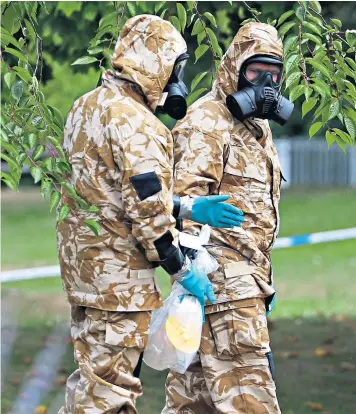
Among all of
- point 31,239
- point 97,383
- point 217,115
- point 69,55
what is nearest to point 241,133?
point 217,115

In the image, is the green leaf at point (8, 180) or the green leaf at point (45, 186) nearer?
the green leaf at point (8, 180)

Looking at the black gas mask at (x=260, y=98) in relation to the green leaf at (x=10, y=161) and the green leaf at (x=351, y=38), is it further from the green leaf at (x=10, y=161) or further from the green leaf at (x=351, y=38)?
the green leaf at (x=10, y=161)

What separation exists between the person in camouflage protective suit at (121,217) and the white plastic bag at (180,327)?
278 millimetres

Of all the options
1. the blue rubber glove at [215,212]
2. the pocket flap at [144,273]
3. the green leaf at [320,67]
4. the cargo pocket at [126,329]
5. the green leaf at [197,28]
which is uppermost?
the green leaf at [197,28]

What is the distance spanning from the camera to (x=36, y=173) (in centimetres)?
423

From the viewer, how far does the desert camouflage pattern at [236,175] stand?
534 centimetres

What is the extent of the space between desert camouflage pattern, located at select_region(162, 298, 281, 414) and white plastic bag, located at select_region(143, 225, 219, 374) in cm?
18

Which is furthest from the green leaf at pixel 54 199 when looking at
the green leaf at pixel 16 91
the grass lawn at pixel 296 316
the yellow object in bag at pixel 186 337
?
the grass lawn at pixel 296 316

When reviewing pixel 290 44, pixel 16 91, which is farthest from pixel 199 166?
pixel 16 91

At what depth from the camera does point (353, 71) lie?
576 centimetres

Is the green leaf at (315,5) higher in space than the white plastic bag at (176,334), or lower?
higher

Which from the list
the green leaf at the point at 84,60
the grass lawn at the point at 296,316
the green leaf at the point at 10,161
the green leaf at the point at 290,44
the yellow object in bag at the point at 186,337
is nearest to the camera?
the green leaf at the point at 10,161

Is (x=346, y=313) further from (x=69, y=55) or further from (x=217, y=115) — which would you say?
(x=217, y=115)

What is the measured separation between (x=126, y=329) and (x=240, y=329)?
77 centimetres
